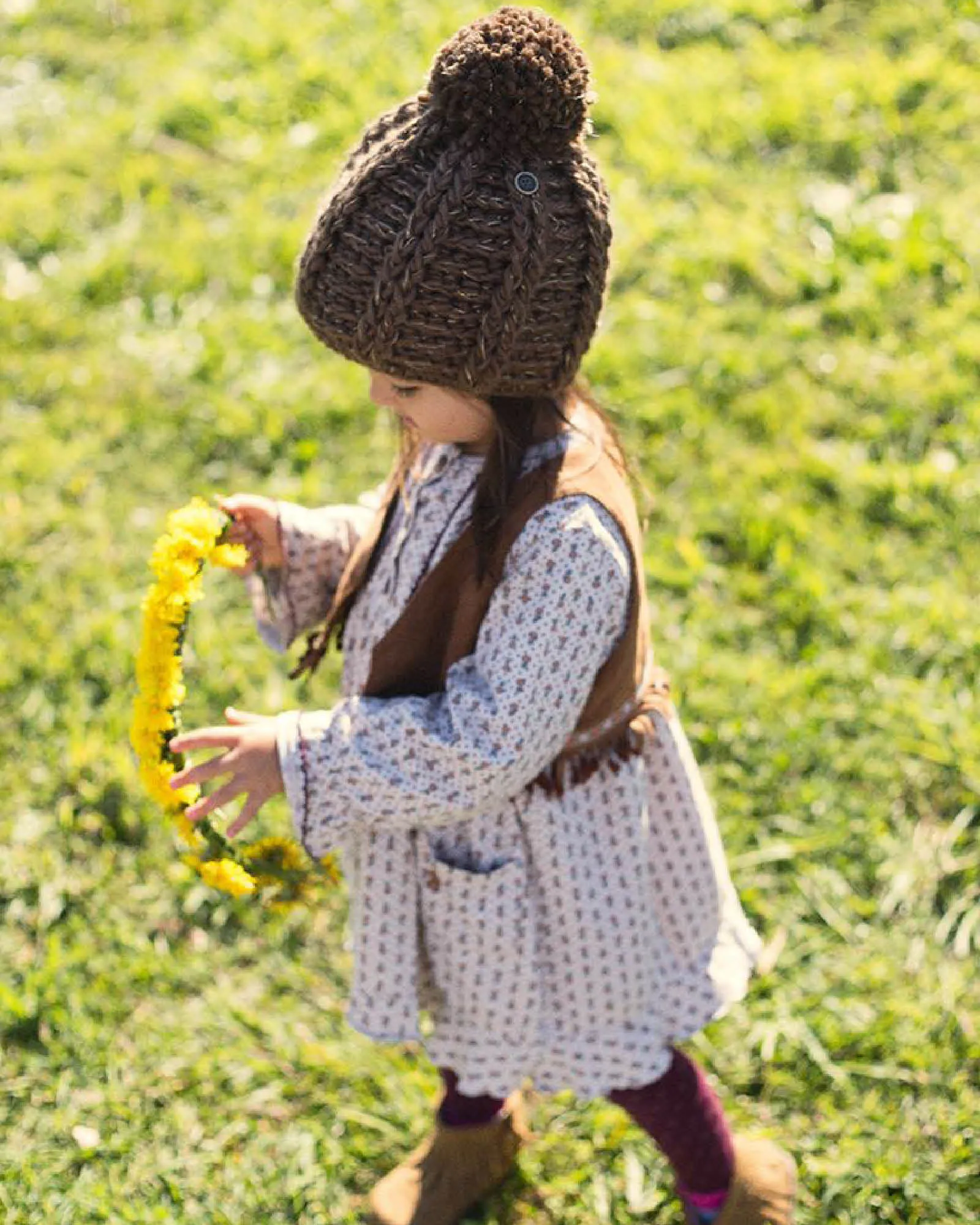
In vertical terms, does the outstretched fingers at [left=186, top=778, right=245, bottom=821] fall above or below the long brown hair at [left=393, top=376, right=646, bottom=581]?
below

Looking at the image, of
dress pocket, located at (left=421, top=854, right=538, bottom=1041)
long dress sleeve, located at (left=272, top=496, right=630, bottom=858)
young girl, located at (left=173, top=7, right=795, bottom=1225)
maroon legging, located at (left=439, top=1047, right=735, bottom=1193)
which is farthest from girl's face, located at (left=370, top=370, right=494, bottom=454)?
maroon legging, located at (left=439, top=1047, right=735, bottom=1193)

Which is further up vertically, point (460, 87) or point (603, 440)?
point (460, 87)

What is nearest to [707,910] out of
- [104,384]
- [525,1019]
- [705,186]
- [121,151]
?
[525,1019]

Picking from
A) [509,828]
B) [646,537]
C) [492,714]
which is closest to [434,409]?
[492,714]

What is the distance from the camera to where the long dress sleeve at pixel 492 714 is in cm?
179

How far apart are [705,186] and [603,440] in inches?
104

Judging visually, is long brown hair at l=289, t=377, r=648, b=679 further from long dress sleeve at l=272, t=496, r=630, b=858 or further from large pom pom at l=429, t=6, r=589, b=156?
large pom pom at l=429, t=6, r=589, b=156

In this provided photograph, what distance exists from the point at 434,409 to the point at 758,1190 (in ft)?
4.23

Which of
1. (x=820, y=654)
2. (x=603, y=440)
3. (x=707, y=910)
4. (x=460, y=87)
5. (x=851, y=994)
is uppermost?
(x=460, y=87)

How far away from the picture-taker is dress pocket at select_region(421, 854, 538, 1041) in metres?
2.03

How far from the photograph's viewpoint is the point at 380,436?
374 centimetres

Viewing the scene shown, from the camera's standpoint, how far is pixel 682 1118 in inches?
88.0

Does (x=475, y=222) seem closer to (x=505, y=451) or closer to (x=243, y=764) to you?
(x=505, y=451)

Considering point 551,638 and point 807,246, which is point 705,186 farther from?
point 551,638
